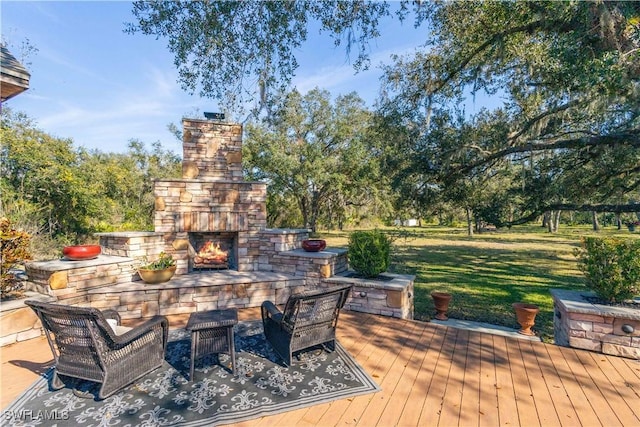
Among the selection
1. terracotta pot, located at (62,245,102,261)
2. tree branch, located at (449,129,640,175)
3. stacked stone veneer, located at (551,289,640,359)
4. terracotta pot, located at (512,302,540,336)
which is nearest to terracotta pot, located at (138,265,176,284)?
terracotta pot, located at (62,245,102,261)

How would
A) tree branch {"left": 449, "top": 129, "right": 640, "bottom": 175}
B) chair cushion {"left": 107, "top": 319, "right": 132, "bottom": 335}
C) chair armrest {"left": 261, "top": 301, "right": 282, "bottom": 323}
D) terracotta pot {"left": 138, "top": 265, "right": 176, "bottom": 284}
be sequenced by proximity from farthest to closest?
1. tree branch {"left": 449, "top": 129, "right": 640, "bottom": 175}
2. terracotta pot {"left": 138, "top": 265, "right": 176, "bottom": 284}
3. chair armrest {"left": 261, "top": 301, "right": 282, "bottom": 323}
4. chair cushion {"left": 107, "top": 319, "right": 132, "bottom": 335}

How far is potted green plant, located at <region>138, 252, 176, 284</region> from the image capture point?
500 centimetres

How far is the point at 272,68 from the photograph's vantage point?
550 cm

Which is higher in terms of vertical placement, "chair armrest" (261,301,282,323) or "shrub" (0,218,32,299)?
"shrub" (0,218,32,299)

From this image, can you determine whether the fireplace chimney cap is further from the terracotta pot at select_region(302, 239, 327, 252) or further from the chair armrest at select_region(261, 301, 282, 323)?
the chair armrest at select_region(261, 301, 282, 323)

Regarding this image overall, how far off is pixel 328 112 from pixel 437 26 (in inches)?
492

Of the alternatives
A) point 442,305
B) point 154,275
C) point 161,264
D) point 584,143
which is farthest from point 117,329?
point 584,143

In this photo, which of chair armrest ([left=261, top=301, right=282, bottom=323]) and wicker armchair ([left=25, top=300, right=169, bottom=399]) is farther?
chair armrest ([left=261, top=301, right=282, bottom=323])

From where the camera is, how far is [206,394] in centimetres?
272

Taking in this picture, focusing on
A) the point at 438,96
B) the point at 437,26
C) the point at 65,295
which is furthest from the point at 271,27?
the point at 65,295

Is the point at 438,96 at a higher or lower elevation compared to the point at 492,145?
higher

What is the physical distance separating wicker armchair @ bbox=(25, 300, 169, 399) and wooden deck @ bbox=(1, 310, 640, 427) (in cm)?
64

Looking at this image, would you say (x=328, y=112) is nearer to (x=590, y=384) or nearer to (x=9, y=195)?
(x=9, y=195)

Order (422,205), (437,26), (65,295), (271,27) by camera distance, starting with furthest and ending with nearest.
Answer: (422,205), (437,26), (271,27), (65,295)
